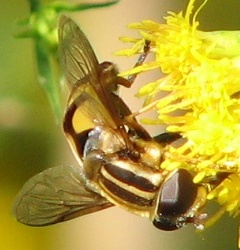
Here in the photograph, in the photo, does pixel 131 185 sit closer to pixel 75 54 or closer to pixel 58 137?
pixel 75 54

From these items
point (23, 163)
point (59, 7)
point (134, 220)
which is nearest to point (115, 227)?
point (134, 220)

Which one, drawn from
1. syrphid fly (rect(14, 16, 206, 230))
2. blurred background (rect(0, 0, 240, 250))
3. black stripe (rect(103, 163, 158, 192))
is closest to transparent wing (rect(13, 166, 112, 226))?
syrphid fly (rect(14, 16, 206, 230))

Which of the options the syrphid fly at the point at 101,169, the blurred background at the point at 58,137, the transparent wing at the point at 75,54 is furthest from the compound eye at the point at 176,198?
the blurred background at the point at 58,137

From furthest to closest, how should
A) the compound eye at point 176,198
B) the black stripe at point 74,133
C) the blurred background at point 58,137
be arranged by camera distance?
the blurred background at point 58,137, the black stripe at point 74,133, the compound eye at point 176,198

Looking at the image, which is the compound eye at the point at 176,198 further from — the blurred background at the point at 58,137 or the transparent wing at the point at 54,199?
the blurred background at the point at 58,137

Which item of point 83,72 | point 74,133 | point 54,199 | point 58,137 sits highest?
point 83,72

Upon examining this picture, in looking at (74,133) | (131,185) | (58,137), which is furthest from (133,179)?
(58,137)

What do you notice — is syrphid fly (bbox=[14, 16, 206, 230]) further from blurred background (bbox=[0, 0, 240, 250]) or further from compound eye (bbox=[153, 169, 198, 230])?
blurred background (bbox=[0, 0, 240, 250])

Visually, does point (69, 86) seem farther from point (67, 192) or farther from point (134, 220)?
point (134, 220)
